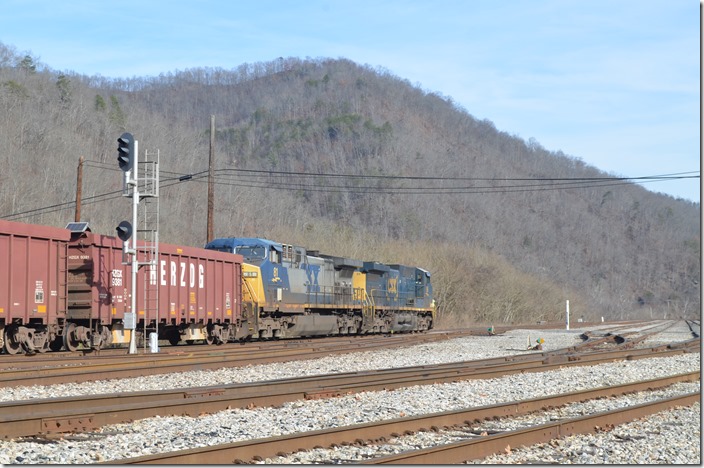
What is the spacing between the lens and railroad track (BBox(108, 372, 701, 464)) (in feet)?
24.1

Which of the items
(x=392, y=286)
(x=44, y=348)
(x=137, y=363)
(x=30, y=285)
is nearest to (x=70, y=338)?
(x=44, y=348)

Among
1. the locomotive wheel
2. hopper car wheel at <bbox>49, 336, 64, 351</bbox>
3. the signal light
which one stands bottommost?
the locomotive wheel

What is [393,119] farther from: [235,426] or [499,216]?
[235,426]

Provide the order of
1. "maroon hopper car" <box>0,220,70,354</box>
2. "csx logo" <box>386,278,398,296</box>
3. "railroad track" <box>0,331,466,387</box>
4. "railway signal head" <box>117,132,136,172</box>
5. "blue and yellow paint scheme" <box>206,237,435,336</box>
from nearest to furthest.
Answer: "railroad track" <box>0,331,466,387</box>, "maroon hopper car" <box>0,220,70,354</box>, "railway signal head" <box>117,132,136,172</box>, "blue and yellow paint scheme" <box>206,237,435,336</box>, "csx logo" <box>386,278,398,296</box>

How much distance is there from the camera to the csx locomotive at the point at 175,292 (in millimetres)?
18938

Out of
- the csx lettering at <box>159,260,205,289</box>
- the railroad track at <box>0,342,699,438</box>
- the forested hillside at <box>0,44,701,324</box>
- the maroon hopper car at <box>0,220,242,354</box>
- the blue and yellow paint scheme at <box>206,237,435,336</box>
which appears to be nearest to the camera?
the railroad track at <box>0,342,699,438</box>

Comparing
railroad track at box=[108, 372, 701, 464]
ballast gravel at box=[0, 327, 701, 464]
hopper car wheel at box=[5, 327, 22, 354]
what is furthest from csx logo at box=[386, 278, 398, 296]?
railroad track at box=[108, 372, 701, 464]

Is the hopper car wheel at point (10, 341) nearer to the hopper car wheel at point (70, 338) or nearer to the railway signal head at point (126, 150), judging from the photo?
the hopper car wheel at point (70, 338)

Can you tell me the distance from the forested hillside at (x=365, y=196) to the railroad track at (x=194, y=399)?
35.2m

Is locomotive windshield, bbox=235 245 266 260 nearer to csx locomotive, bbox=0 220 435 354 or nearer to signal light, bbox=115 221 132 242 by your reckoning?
csx locomotive, bbox=0 220 435 354

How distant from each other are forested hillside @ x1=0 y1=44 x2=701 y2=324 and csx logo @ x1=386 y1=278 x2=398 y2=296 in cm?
1661

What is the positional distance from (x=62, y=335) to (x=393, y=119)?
555 feet

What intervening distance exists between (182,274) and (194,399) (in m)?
14.0

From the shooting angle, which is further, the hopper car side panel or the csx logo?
the csx logo
